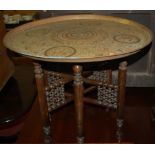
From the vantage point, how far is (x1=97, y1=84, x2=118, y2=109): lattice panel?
1.56 metres

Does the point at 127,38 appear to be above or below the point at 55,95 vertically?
above

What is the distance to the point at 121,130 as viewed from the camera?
161 centimetres

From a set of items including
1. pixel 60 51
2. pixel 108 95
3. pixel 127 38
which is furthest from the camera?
pixel 108 95

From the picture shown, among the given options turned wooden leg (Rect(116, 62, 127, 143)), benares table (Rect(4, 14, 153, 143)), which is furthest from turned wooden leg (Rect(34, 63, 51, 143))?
turned wooden leg (Rect(116, 62, 127, 143))

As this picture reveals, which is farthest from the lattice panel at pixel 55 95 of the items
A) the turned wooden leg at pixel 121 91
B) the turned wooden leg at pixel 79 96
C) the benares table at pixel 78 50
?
the turned wooden leg at pixel 121 91

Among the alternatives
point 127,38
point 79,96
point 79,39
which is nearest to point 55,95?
point 79,96

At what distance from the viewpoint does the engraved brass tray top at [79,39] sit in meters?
1.21

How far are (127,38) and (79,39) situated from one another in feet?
0.98

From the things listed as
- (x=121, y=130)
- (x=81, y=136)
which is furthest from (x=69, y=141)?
(x=121, y=130)

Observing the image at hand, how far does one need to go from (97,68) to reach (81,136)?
1.85 feet

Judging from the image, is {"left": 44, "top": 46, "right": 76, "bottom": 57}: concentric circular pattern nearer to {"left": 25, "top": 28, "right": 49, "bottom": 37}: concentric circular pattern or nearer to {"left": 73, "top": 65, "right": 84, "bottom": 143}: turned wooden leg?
{"left": 73, "top": 65, "right": 84, "bottom": 143}: turned wooden leg

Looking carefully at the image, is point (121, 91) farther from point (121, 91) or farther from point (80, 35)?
point (80, 35)

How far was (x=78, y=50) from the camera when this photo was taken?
49.8 inches

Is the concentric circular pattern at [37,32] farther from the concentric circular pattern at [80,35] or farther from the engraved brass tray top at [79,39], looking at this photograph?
the concentric circular pattern at [80,35]
